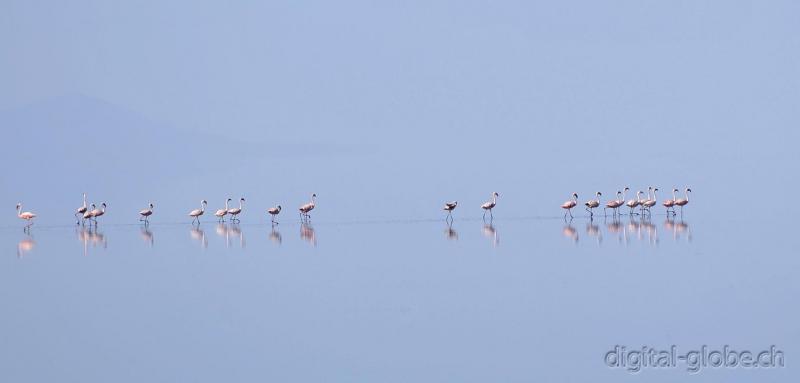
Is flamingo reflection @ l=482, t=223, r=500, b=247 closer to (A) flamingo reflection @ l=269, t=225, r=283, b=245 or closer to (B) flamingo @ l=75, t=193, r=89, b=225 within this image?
(A) flamingo reflection @ l=269, t=225, r=283, b=245

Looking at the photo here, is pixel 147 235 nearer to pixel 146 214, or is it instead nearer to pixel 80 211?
pixel 146 214

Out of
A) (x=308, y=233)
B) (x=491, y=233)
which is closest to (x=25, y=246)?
(x=308, y=233)

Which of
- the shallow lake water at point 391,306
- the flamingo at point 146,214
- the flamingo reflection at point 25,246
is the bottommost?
the shallow lake water at point 391,306

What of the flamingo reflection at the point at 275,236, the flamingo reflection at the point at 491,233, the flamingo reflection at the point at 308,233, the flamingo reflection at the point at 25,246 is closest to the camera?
the flamingo reflection at the point at 25,246

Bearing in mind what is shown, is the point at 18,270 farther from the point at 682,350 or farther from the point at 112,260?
the point at 682,350

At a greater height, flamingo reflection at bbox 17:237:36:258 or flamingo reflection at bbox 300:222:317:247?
flamingo reflection at bbox 300:222:317:247

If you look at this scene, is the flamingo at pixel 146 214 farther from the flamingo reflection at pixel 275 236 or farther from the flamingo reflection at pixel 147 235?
the flamingo reflection at pixel 275 236

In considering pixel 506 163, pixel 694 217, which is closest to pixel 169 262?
pixel 694 217

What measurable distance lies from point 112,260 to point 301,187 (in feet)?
89.0

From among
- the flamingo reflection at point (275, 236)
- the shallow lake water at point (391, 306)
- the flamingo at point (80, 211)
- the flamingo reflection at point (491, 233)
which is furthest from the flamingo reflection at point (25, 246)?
the flamingo reflection at point (491, 233)

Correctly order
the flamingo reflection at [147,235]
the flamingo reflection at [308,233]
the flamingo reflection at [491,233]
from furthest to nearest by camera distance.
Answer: the flamingo reflection at [147,235], the flamingo reflection at [308,233], the flamingo reflection at [491,233]

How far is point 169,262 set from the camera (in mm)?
19750

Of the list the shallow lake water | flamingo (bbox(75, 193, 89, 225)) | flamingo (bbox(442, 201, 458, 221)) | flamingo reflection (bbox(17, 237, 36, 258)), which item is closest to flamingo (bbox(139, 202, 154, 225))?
flamingo (bbox(75, 193, 89, 225))

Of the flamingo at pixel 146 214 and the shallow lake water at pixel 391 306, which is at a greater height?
the flamingo at pixel 146 214
